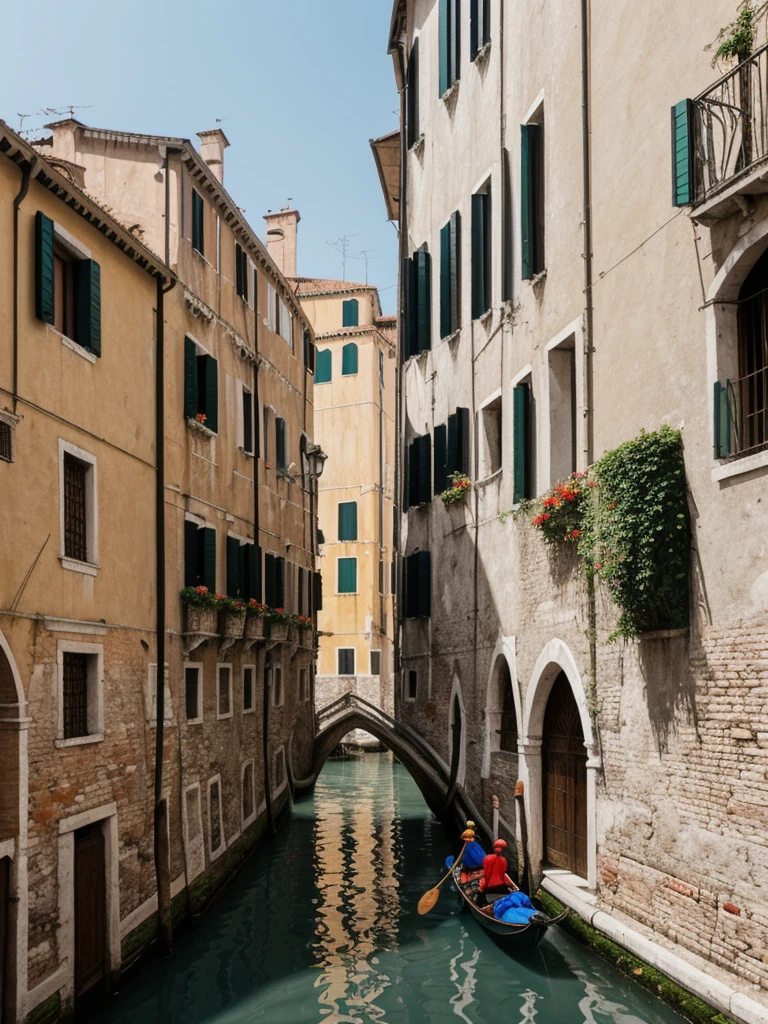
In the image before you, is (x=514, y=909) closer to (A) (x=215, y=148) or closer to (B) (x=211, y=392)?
(B) (x=211, y=392)

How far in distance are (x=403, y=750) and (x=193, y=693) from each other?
6874 millimetres

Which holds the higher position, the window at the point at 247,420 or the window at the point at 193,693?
the window at the point at 247,420

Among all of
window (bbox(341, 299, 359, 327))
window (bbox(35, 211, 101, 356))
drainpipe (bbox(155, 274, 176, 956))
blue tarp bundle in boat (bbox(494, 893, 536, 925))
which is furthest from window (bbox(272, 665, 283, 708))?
window (bbox(341, 299, 359, 327))

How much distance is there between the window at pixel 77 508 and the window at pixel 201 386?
4013 millimetres

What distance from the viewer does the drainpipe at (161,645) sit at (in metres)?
13.6

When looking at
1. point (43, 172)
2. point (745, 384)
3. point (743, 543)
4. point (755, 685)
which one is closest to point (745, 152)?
point (745, 384)

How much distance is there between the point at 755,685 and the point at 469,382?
1054 cm

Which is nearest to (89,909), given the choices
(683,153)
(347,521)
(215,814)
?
(215,814)

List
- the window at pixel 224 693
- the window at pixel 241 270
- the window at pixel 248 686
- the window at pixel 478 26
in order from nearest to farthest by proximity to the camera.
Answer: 1. the window at pixel 224 693
2. the window at pixel 478 26
3. the window at pixel 241 270
4. the window at pixel 248 686

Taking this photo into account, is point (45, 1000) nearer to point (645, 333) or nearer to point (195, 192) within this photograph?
point (645, 333)

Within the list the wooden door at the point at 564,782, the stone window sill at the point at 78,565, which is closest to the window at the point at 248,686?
the wooden door at the point at 564,782

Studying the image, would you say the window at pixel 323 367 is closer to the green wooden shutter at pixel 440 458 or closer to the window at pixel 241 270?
the green wooden shutter at pixel 440 458

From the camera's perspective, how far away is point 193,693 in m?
16.4

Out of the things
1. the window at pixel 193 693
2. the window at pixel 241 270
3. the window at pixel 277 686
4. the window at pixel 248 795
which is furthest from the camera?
the window at pixel 277 686
